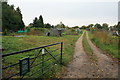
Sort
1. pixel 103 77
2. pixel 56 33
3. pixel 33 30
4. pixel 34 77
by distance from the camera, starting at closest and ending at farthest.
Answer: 1. pixel 34 77
2. pixel 103 77
3. pixel 56 33
4. pixel 33 30

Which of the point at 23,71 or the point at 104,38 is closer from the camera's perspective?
the point at 23,71

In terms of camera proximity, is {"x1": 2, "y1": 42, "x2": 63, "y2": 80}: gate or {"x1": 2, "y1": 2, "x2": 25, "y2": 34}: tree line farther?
{"x1": 2, "y1": 2, "x2": 25, "y2": 34}: tree line

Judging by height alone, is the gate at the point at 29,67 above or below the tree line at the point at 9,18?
below

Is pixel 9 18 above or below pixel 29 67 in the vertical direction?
above

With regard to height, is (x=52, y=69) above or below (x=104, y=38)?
below

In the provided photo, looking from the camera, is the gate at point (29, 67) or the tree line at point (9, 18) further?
the tree line at point (9, 18)

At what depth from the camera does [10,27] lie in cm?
3572

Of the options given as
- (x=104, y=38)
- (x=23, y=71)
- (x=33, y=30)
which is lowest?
(x=23, y=71)

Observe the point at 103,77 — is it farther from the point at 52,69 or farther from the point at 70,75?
the point at 52,69

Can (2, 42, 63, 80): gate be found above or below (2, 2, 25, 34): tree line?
below

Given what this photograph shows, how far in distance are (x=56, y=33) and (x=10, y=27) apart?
2143cm

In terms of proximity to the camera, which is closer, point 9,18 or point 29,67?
point 29,67

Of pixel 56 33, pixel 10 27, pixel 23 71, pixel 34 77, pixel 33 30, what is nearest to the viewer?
pixel 23 71

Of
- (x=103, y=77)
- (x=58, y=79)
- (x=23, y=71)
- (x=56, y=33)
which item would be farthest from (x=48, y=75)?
(x=56, y=33)
